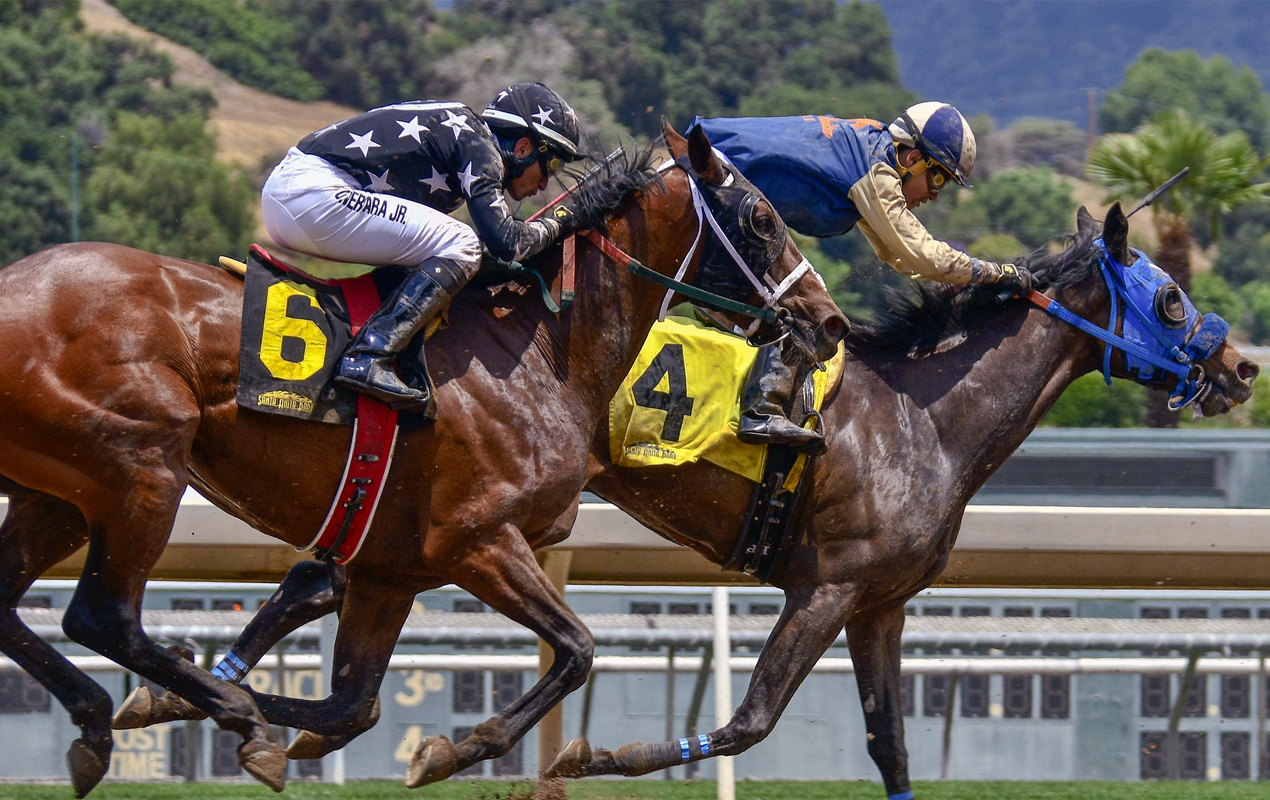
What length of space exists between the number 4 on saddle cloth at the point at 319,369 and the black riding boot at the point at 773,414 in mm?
1081

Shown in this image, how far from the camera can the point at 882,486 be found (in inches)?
188

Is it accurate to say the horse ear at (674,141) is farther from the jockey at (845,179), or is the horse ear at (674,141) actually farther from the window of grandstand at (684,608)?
the window of grandstand at (684,608)

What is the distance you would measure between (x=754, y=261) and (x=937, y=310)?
1002 mm

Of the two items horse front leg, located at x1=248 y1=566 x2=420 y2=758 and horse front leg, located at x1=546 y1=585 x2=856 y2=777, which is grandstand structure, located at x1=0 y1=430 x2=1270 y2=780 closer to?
horse front leg, located at x1=546 y1=585 x2=856 y2=777

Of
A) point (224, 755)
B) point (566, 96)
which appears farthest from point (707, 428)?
point (566, 96)

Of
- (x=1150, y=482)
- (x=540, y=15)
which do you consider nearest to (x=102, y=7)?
(x=540, y=15)

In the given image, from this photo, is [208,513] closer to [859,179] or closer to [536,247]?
[536,247]

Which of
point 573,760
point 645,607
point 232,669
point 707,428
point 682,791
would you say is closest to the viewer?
point 573,760

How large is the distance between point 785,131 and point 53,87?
54.0 metres

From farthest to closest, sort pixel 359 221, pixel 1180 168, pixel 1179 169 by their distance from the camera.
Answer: pixel 1179 169 < pixel 1180 168 < pixel 359 221

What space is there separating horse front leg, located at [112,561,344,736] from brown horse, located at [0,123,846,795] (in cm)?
31

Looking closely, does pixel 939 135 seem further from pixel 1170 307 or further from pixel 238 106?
pixel 238 106

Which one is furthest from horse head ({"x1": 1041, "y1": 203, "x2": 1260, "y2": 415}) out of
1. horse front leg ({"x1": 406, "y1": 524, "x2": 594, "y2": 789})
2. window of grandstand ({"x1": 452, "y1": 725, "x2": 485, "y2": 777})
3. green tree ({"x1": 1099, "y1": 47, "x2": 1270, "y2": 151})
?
green tree ({"x1": 1099, "y1": 47, "x2": 1270, "y2": 151})

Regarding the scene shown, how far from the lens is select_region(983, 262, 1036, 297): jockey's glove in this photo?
195 inches
